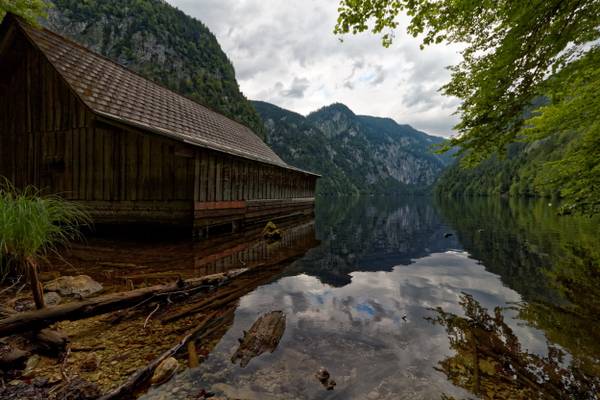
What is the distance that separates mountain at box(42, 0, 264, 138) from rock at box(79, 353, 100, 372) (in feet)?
328

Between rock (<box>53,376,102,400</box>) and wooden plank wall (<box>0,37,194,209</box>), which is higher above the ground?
wooden plank wall (<box>0,37,194,209</box>)

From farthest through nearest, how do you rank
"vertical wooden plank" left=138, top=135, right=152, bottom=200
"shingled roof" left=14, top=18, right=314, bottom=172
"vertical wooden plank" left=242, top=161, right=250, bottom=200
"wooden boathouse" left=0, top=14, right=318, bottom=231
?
"vertical wooden plank" left=242, top=161, right=250, bottom=200
"vertical wooden plank" left=138, top=135, right=152, bottom=200
"wooden boathouse" left=0, top=14, right=318, bottom=231
"shingled roof" left=14, top=18, right=314, bottom=172

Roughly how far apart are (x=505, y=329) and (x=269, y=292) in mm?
4120

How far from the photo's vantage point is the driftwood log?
3.00 m

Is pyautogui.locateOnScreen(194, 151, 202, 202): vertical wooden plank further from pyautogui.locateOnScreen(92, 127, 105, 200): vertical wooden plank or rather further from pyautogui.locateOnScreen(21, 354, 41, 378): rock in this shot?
pyautogui.locateOnScreen(21, 354, 41, 378): rock

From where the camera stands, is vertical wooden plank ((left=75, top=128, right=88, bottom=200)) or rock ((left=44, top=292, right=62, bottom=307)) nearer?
rock ((left=44, top=292, right=62, bottom=307))

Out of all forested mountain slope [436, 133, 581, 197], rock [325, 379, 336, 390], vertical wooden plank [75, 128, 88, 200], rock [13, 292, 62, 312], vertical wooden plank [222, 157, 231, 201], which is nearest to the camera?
rock [325, 379, 336, 390]

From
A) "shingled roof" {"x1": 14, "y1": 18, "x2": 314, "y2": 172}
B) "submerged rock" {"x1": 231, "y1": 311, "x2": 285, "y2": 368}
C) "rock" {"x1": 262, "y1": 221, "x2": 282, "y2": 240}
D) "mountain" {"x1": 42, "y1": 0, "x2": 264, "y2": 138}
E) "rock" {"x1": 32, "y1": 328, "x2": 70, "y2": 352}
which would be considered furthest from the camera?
"mountain" {"x1": 42, "y1": 0, "x2": 264, "y2": 138}

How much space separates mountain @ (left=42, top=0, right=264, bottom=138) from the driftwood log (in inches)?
3865

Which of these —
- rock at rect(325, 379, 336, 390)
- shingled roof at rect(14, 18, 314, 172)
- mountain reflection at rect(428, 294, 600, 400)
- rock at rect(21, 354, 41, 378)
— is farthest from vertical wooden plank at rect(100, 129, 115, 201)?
mountain reflection at rect(428, 294, 600, 400)

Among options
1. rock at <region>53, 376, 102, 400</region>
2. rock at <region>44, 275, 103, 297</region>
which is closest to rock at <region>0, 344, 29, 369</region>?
rock at <region>53, 376, 102, 400</region>

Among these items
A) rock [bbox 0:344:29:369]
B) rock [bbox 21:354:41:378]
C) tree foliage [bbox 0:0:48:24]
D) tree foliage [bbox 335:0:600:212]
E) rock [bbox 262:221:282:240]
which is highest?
tree foliage [bbox 0:0:48:24]

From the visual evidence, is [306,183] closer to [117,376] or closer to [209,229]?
[209,229]

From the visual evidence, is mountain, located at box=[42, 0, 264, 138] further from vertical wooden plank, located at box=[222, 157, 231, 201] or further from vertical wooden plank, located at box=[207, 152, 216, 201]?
vertical wooden plank, located at box=[207, 152, 216, 201]
